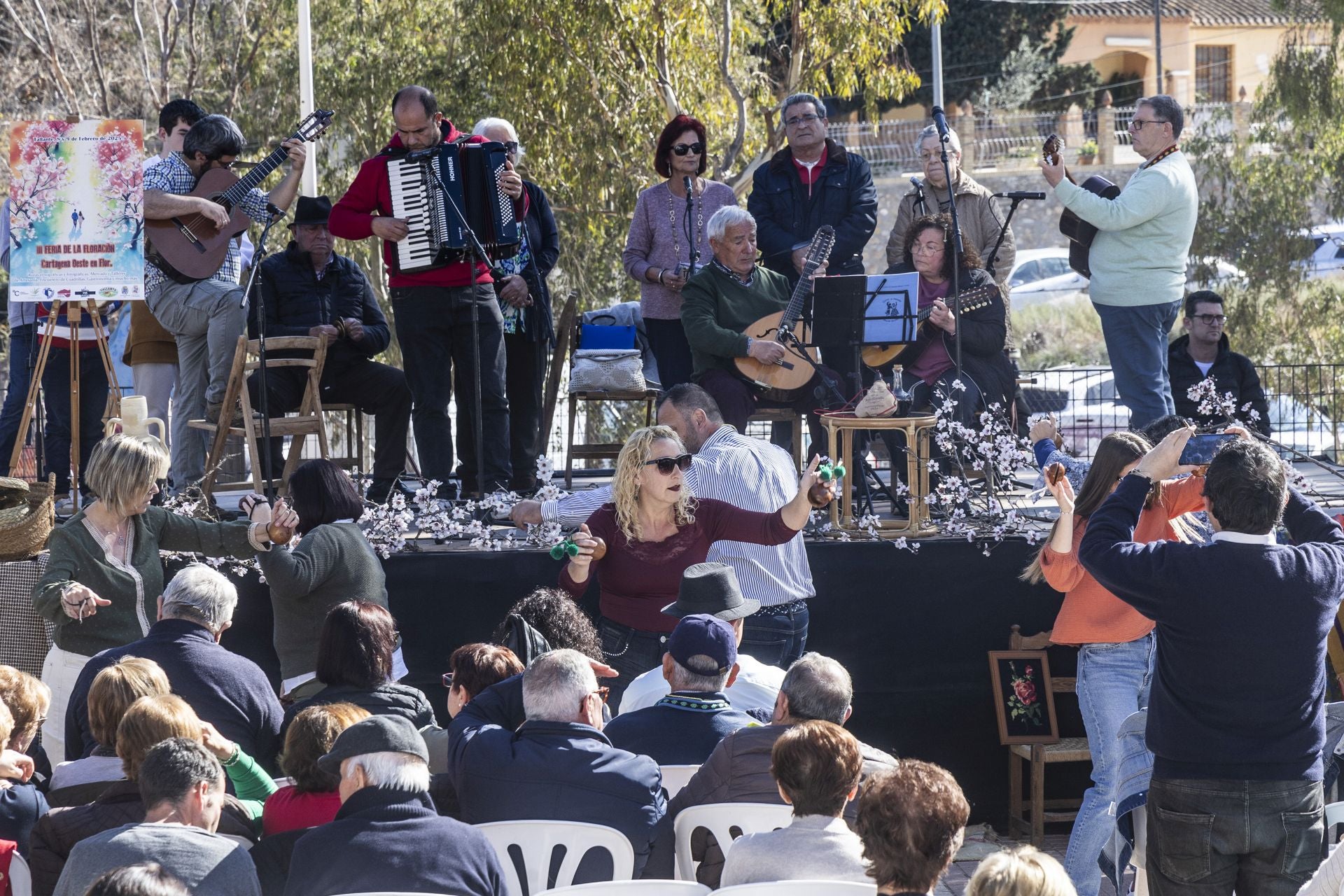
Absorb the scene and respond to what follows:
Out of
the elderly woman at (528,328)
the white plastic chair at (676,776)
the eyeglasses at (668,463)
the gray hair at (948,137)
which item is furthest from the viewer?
the elderly woman at (528,328)

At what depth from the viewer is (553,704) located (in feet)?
12.2

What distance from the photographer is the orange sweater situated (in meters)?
4.65

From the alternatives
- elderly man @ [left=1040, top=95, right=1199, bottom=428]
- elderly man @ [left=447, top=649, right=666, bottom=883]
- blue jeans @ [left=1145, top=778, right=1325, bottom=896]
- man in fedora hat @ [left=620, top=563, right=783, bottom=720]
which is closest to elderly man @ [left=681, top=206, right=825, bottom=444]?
elderly man @ [left=1040, top=95, right=1199, bottom=428]

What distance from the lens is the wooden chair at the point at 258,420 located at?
675 cm

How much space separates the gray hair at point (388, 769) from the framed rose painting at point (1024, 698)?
3593mm

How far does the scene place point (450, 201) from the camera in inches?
258

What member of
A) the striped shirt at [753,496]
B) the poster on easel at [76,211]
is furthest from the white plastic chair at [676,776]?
the poster on easel at [76,211]

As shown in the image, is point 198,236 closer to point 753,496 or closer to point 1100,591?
point 753,496

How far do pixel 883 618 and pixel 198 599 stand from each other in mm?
3012

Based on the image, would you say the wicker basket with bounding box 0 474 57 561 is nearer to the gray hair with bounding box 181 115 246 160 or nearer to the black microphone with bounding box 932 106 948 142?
the gray hair with bounding box 181 115 246 160

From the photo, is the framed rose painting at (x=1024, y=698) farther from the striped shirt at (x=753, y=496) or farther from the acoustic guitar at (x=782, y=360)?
the acoustic guitar at (x=782, y=360)

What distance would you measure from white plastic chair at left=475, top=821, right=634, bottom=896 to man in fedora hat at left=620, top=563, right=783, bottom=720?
3.33 ft

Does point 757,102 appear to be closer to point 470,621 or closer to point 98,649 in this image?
point 470,621

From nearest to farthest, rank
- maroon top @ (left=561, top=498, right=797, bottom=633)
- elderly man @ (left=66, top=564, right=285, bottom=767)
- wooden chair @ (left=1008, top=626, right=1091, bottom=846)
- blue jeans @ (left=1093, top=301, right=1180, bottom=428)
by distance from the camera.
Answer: elderly man @ (left=66, top=564, right=285, bottom=767)
maroon top @ (left=561, top=498, right=797, bottom=633)
wooden chair @ (left=1008, top=626, right=1091, bottom=846)
blue jeans @ (left=1093, top=301, right=1180, bottom=428)
